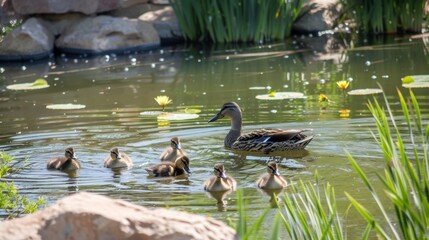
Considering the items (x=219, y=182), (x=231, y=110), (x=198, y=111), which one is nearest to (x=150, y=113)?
(x=198, y=111)

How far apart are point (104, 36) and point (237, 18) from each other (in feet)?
8.62

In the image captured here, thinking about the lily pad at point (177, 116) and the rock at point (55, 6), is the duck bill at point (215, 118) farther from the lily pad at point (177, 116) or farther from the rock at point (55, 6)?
the rock at point (55, 6)

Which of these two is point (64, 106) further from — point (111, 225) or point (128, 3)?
point (111, 225)

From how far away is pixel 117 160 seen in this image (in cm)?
835

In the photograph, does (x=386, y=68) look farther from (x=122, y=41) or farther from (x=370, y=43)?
(x=122, y=41)

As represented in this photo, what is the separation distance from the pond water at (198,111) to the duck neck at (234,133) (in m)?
0.18

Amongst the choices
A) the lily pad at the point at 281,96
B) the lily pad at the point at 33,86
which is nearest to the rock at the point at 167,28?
the lily pad at the point at 33,86

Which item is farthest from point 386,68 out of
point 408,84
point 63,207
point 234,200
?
point 63,207

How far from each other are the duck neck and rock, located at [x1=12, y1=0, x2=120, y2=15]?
975cm

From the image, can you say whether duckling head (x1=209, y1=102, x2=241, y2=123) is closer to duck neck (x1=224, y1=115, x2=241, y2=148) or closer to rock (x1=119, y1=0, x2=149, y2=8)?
duck neck (x1=224, y1=115, x2=241, y2=148)

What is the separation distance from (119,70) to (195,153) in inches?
287

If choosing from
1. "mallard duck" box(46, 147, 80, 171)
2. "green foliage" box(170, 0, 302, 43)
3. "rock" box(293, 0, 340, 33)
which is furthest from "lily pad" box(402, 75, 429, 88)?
"rock" box(293, 0, 340, 33)

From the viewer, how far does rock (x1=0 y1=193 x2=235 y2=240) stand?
8.87 ft

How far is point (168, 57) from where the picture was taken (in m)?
17.5
